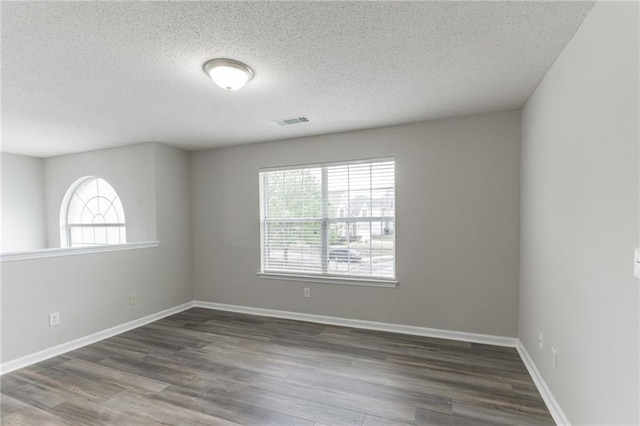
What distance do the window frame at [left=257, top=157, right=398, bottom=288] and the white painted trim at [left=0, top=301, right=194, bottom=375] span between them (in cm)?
144

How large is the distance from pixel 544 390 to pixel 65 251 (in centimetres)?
439

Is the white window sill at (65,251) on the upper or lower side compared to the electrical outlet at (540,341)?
upper

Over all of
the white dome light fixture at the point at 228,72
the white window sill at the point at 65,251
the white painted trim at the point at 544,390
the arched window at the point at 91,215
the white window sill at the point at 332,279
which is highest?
the white dome light fixture at the point at 228,72

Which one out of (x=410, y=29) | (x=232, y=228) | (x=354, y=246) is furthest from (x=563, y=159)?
(x=232, y=228)

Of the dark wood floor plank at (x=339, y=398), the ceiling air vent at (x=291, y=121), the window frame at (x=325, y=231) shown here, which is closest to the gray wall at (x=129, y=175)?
the window frame at (x=325, y=231)

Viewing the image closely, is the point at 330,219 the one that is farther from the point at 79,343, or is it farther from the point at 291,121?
the point at 79,343

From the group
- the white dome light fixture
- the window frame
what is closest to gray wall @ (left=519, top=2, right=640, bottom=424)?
the window frame

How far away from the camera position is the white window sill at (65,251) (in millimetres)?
2723

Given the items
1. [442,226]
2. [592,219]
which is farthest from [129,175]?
[592,219]

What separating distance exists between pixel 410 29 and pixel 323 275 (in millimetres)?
2850

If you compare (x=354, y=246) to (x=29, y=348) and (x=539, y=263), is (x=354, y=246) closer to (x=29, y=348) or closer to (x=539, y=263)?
(x=539, y=263)

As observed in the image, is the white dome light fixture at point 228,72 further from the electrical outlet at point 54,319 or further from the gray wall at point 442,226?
the electrical outlet at point 54,319

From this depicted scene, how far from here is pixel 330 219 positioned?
3.84m

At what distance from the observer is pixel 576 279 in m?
1.75
